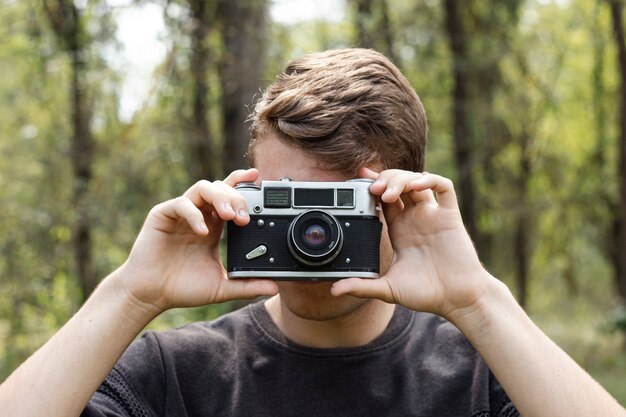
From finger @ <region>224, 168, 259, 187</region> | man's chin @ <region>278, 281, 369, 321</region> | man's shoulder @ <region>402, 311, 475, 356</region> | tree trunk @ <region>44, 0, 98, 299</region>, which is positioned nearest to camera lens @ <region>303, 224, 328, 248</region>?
man's chin @ <region>278, 281, 369, 321</region>

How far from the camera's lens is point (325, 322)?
2623 millimetres

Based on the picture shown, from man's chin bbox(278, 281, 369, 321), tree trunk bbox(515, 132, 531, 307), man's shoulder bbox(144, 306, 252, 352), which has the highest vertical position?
man's chin bbox(278, 281, 369, 321)

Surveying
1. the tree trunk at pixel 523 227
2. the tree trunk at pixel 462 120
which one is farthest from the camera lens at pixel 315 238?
the tree trunk at pixel 523 227

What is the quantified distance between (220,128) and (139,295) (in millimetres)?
6849

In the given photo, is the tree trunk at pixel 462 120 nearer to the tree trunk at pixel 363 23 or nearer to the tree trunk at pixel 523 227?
the tree trunk at pixel 523 227

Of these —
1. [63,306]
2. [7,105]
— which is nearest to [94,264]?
[63,306]

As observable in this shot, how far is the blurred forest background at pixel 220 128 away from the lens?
23.7 ft

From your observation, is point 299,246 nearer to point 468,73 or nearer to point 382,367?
point 382,367

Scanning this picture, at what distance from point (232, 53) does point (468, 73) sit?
5.89 metres

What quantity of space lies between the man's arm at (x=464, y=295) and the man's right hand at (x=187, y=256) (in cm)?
34

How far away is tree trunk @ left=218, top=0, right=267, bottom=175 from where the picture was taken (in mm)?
6863

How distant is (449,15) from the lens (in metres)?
11.7

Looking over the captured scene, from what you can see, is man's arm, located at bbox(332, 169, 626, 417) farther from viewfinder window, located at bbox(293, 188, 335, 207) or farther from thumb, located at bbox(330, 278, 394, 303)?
viewfinder window, located at bbox(293, 188, 335, 207)

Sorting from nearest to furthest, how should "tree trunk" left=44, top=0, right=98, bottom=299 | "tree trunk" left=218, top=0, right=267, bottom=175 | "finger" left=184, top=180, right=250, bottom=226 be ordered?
"finger" left=184, top=180, right=250, bottom=226, "tree trunk" left=218, top=0, right=267, bottom=175, "tree trunk" left=44, top=0, right=98, bottom=299
